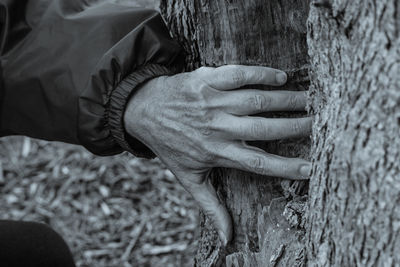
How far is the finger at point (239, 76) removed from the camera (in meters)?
1.63

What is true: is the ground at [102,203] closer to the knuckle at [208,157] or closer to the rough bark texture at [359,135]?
the knuckle at [208,157]

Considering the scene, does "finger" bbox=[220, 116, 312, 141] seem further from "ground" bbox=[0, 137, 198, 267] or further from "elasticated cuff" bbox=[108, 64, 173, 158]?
"ground" bbox=[0, 137, 198, 267]

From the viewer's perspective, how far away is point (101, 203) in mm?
4230

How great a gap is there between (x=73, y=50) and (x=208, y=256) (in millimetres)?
750

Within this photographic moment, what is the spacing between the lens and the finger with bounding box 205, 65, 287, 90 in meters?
1.63

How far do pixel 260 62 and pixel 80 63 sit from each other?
1.68ft

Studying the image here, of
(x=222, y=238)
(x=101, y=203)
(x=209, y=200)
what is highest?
(x=209, y=200)

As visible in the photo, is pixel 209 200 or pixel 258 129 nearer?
pixel 258 129

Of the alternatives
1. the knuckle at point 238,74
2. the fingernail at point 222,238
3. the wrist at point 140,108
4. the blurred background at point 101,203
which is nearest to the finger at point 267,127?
the knuckle at point 238,74

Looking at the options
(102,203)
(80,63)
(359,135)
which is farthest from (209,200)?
(102,203)

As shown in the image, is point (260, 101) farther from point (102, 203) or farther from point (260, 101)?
point (102, 203)

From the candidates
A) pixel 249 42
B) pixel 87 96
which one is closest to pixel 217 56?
pixel 249 42

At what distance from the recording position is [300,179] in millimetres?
1651

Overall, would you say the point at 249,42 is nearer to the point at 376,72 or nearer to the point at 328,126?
the point at 328,126
